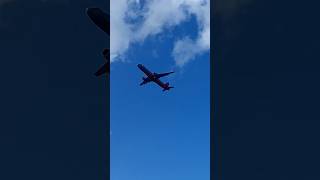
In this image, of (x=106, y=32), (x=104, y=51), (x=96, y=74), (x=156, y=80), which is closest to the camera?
(x=96, y=74)

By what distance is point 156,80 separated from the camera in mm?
126188

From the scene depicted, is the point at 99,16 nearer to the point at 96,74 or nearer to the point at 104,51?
the point at 104,51

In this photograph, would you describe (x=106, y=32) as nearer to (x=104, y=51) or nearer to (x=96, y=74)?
(x=104, y=51)

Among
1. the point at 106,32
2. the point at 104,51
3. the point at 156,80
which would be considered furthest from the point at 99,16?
the point at 156,80

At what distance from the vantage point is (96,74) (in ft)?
191

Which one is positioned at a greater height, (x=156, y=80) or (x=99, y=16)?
(x=99, y=16)

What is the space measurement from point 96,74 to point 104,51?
62.9ft

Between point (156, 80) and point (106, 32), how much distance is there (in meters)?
37.2

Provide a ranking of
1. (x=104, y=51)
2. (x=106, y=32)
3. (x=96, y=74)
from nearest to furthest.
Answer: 1. (x=96, y=74)
2. (x=104, y=51)
3. (x=106, y=32)

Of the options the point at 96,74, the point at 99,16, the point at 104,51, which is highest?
the point at 99,16

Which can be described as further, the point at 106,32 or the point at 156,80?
the point at 156,80

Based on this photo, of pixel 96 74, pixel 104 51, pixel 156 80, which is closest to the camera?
pixel 96 74

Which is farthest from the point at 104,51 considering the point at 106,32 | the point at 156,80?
the point at 156,80

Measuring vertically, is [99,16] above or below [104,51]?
above
